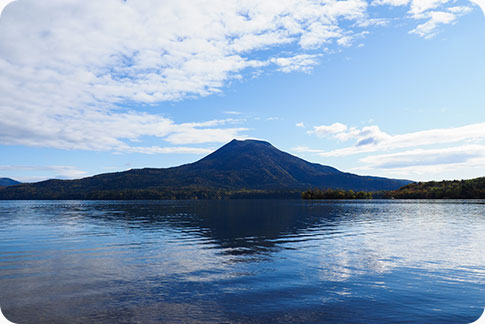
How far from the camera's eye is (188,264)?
3119cm

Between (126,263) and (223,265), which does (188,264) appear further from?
(126,263)

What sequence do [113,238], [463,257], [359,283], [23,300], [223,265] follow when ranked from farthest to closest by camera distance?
1. [113,238]
2. [463,257]
3. [223,265]
4. [359,283]
5. [23,300]

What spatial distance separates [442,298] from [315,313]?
9.44m

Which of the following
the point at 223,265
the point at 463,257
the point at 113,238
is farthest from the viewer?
the point at 113,238

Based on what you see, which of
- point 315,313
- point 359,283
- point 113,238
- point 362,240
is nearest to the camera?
point 315,313

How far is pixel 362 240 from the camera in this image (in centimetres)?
4759

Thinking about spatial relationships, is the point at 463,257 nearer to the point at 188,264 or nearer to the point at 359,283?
the point at 359,283

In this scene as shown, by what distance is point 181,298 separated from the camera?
2123cm

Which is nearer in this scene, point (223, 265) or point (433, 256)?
point (223, 265)

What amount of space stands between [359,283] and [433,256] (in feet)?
51.2

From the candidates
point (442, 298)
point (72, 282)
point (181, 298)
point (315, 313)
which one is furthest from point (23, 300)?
point (442, 298)

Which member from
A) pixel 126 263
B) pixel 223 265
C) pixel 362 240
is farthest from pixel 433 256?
pixel 126 263

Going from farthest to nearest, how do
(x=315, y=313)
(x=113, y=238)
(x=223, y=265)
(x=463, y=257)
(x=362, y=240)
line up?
1. (x=113, y=238)
2. (x=362, y=240)
3. (x=463, y=257)
4. (x=223, y=265)
5. (x=315, y=313)

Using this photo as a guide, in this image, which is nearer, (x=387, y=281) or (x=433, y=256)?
(x=387, y=281)
